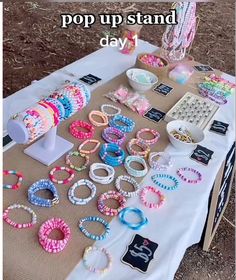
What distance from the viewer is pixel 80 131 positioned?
3.89ft

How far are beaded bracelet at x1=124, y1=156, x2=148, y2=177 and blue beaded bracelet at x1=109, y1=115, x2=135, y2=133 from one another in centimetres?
14

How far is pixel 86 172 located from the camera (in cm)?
106

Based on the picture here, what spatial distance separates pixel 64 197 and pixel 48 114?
0.20 m

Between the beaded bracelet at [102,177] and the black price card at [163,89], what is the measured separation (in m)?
0.49

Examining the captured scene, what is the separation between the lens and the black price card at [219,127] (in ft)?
4.39

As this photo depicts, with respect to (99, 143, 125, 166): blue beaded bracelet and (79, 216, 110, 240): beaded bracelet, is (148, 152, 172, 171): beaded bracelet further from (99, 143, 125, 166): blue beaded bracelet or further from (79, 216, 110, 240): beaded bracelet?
(79, 216, 110, 240): beaded bracelet

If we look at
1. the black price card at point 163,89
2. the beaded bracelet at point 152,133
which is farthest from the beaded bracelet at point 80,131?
the black price card at point 163,89

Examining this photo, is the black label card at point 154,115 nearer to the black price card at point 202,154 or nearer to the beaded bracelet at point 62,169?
the black price card at point 202,154

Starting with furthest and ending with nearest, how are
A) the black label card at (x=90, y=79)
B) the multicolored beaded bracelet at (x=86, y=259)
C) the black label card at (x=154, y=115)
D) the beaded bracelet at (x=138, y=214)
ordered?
the black label card at (x=90, y=79) → the black label card at (x=154, y=115) → the beaded bracelet at (x=138, y=214) → the multicolored beaded bracelet at (x=86, y=259)

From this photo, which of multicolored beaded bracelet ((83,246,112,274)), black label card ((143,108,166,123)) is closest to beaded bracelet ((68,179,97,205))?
multicolored beaded bracelet ((83,246,112,274))

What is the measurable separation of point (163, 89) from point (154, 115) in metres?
0.19

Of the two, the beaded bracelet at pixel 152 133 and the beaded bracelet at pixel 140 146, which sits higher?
the beaded bracelet at pixel 140 146

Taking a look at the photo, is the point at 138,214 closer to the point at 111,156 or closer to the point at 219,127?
the point at 111,156

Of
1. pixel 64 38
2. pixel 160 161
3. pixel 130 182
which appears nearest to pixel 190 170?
pixel 160 161
